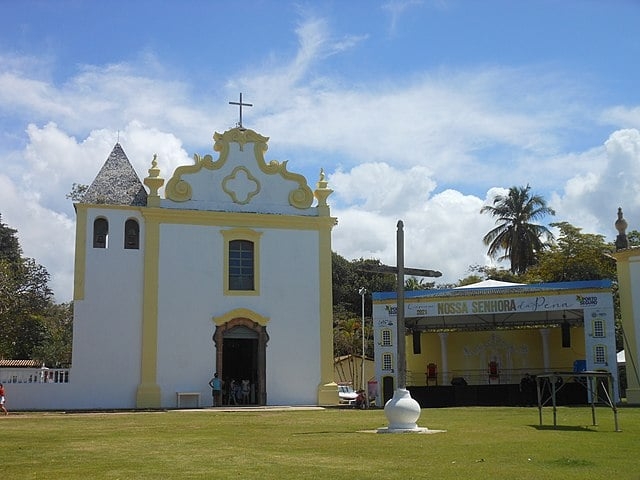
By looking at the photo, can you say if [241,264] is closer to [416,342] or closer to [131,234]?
[131,234]

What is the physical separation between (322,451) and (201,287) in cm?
1885

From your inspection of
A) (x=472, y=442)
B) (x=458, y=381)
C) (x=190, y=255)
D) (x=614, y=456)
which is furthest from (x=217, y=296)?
(x=614, y=456)

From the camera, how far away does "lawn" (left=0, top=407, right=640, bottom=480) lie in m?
9.55

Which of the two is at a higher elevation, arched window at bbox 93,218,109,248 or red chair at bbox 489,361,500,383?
arched window at bbox 93,218,109,248

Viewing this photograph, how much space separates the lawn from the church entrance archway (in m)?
11.1

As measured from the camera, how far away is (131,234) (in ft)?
99.0

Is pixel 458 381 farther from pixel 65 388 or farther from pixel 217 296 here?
pixel 65 388

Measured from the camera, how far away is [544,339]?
34.9 metres

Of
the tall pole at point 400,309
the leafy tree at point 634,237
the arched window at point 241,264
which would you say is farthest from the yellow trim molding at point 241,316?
the leafy tree at point 634,237

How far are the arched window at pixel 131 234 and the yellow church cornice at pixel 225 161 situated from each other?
158 cm

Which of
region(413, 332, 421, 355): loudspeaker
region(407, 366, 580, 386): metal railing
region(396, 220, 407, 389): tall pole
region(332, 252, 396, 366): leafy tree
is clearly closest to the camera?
region(396, 220, 407, 389): tall pole

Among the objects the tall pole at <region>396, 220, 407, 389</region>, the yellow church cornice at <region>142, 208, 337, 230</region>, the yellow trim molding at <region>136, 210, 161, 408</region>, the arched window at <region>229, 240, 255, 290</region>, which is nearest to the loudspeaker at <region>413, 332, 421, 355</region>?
the yellow church cornice at <region>142, 208, 337, 230</region>

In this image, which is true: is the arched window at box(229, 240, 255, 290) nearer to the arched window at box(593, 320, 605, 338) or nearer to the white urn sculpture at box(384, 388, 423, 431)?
the arched window at box(593, 320, 605, 338)

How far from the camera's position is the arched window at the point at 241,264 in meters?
A: 31.0
